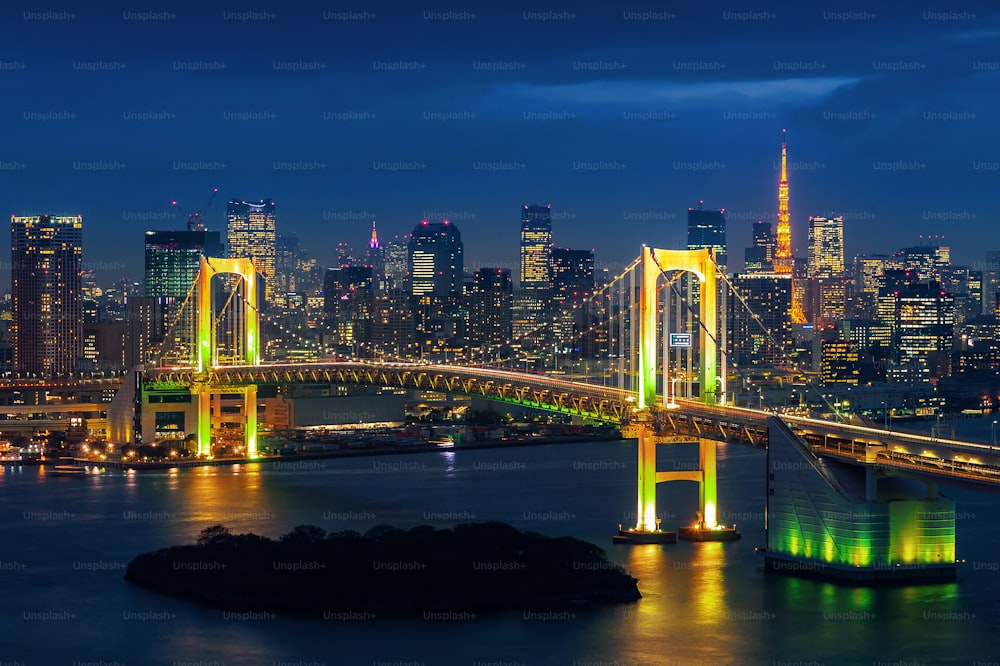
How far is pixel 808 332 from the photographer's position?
60.2 metres

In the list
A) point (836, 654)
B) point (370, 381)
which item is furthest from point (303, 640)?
point (370, 381)

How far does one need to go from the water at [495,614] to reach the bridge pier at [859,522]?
0.25 meters

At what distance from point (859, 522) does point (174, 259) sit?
50.0 meters

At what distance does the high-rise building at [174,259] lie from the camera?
63812 millimetres

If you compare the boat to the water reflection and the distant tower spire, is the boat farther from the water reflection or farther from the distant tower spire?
the distant tower spire

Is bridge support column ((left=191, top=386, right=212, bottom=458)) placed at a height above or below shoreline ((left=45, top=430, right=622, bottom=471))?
above

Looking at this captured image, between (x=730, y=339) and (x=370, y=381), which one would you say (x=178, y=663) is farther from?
(x=730, y=339)

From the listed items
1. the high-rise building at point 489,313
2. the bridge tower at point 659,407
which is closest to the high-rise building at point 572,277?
the high-rise building at point 489,313

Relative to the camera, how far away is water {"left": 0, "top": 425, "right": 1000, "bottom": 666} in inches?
587

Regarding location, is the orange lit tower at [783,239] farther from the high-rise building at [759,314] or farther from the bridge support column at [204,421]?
the bridge support column at [204,421]

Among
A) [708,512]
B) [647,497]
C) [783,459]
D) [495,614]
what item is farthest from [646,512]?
[495,614]

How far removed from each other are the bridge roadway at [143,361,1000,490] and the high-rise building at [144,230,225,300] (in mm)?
34639

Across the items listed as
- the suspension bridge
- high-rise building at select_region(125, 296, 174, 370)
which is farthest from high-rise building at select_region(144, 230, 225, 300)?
the suspension bridge

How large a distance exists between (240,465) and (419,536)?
1237 centimetres
